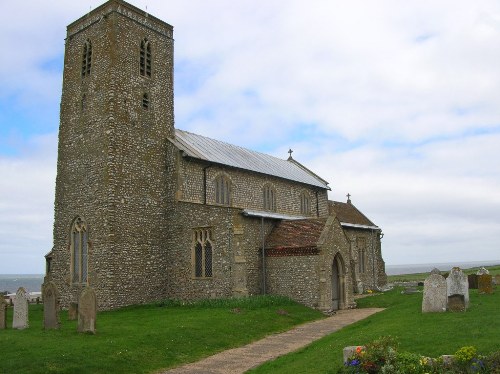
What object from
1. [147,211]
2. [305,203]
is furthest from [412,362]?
[305,203]

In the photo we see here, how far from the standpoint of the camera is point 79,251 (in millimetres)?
28375

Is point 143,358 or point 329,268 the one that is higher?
→ point 329,268

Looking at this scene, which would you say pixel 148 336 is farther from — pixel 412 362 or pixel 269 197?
pixel 269 197

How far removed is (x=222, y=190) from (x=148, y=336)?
16507mm

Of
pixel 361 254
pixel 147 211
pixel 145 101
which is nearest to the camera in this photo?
pixel 147 211

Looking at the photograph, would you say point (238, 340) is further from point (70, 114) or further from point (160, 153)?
point (70, 114)

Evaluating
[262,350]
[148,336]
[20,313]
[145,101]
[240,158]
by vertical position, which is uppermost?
[145,101]

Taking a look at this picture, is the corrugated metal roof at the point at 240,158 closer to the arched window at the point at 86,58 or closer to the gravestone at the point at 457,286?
the arched window at the point at 86,58

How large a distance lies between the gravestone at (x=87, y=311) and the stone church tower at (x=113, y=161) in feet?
30.8

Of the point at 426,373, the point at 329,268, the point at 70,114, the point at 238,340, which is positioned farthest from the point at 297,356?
the point at 70,114

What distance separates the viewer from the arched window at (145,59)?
3040 centimetres

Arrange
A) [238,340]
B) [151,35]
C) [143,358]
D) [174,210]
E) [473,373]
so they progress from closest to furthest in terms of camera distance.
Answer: [473,373] → [143,358] → [238,340] → [174,210] → [151,35]

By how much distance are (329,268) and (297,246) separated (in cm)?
207

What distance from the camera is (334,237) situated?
28062 millimetres
